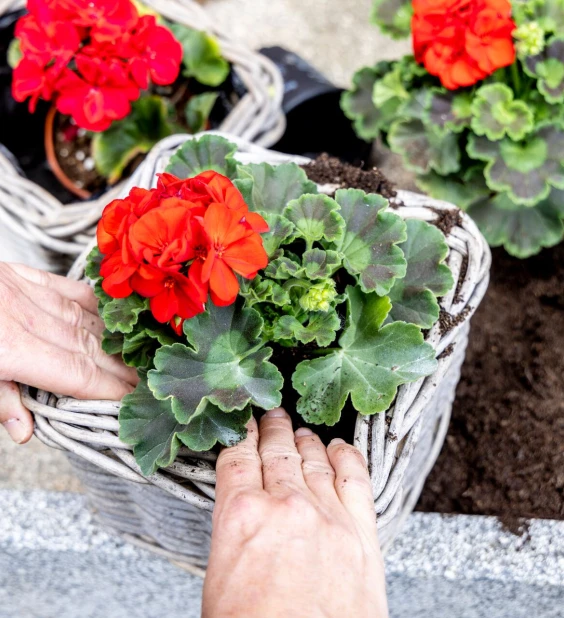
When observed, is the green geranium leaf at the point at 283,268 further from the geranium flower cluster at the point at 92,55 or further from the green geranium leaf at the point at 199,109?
the green geranium leaf at the point at 199,109

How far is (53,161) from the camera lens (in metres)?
1.59

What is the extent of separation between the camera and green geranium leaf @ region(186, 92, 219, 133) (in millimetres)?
1429

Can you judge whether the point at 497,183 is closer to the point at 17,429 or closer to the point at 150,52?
the point at 150,52

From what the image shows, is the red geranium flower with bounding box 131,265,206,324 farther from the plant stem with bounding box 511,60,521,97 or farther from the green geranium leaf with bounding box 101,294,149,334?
Answer: the plant stem with bounding box 511,60,521,97

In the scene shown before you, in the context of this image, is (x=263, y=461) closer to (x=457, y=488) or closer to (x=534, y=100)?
(x=457, y=488)

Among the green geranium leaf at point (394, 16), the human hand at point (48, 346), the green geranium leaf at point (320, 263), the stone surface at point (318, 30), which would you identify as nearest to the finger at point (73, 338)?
the human hand at point (48, 346)

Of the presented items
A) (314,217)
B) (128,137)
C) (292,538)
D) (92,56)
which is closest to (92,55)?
(92,56)

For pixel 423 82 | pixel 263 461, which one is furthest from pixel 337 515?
pixel 423 82

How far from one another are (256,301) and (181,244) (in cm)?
18

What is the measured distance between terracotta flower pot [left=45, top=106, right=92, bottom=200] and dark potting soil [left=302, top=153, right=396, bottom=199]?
0.67 m

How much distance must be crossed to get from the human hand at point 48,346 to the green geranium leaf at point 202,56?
62cm

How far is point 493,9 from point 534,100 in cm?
22

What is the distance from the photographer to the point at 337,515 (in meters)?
0.74

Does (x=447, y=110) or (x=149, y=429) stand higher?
(x=447, y=110)
